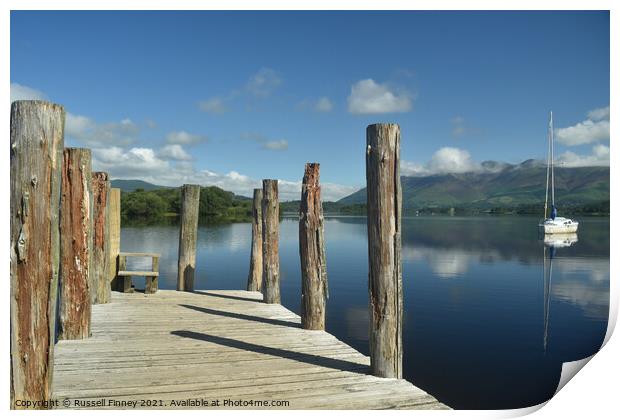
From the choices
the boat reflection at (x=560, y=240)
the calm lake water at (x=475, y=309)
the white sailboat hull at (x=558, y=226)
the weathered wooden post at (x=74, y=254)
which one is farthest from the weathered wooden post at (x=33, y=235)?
the white sailboat hull at (x=558, y=226)

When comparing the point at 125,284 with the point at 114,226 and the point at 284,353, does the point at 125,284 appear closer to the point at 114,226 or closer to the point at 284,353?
the point at 114,226

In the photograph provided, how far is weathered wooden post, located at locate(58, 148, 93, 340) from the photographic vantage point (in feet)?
21.9

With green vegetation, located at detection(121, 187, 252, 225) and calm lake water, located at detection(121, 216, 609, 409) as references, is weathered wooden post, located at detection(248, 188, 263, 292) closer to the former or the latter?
calm lake water, located at detection(121, 216, 609, 409)

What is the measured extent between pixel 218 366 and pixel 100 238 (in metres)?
4.43

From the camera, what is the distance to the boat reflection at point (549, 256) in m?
15.7

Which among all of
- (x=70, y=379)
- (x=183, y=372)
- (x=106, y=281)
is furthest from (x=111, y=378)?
(x=106, y=281)

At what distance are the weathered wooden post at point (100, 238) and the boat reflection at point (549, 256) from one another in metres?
10.6

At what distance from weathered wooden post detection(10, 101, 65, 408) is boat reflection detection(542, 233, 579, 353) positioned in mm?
11777

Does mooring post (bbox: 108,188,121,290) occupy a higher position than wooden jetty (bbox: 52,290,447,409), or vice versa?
mooring post (bbox: 108,188,121,290)

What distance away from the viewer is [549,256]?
3084 centimetres

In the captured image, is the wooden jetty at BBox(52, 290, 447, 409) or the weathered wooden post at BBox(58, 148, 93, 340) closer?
the wooden jetty at BBox(52, 290, 447, 409)

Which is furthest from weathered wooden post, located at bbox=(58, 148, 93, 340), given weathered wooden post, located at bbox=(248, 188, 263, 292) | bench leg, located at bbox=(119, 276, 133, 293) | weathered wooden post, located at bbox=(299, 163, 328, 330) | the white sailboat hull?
the white sailboat hull

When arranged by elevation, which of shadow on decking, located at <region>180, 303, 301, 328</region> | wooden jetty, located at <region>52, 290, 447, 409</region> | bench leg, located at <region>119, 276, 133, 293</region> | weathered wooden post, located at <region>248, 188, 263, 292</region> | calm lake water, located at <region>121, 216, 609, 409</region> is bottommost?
calm lake water, located at <region>121, 216, 609, 409</region>

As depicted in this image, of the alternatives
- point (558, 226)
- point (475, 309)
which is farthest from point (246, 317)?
point (558, 226)
